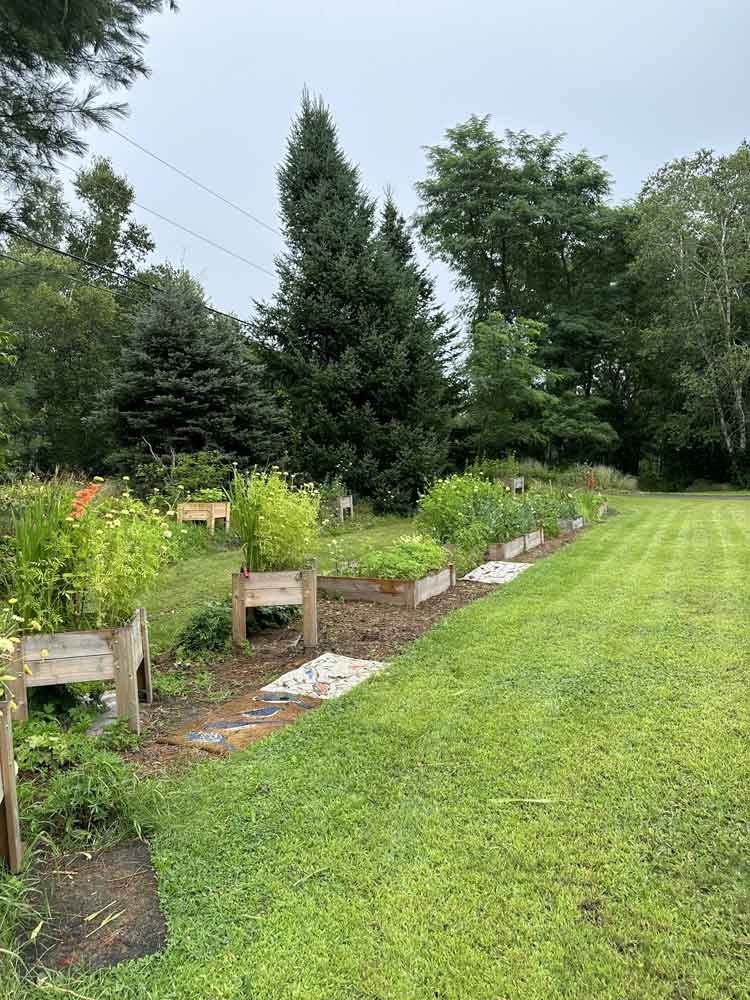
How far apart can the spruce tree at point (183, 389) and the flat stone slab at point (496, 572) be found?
18.7 ft

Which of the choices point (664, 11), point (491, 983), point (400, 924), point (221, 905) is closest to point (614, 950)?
point (491, 983)

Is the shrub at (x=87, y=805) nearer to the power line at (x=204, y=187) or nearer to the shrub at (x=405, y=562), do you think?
the shrub at (x=405, y=562)

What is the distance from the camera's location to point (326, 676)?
3.37 metres

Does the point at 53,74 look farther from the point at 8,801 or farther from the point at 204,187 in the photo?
the point at 204,187

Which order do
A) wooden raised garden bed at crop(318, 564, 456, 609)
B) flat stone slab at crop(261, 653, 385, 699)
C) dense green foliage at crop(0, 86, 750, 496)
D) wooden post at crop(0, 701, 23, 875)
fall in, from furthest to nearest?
dense green foliage at crop(0, 86, 750, 496)
wooden raised garden bed at crop(318, 564, 456, 609)
flat stone slab at crop(261, 653, 385, 699)
wooden post at crop(0, 701, 23, 875)

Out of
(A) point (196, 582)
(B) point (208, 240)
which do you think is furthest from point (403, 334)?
(A) point (196, 582)

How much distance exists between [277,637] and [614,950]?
290cm

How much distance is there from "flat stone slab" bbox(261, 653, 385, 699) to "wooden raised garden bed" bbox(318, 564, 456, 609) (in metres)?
1.16

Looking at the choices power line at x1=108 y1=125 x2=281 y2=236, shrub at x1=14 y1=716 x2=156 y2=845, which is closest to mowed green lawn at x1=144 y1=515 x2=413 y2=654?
shrub at x1=14 y1=716 x2=156 y2=845

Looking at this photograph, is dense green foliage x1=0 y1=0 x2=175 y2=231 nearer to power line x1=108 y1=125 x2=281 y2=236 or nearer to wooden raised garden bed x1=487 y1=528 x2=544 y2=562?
power line x1=108 y1=125 x2=281 y2=236

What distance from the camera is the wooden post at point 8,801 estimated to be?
1.67m

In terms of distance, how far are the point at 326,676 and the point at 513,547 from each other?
12.9 feet

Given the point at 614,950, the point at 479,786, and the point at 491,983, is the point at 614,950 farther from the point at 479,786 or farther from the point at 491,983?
the point at 479,786

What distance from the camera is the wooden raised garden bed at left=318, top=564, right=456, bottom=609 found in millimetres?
4750
